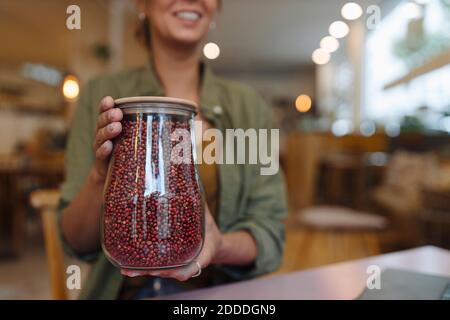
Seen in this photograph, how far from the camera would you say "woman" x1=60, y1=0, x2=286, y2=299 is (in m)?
0.46

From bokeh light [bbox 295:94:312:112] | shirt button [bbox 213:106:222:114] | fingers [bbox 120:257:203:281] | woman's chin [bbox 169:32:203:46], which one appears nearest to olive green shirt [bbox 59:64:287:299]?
shirt button [bbox 213:106:222:114]

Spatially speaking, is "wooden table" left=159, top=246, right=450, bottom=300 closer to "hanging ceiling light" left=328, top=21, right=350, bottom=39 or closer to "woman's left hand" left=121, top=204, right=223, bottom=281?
"woman's left hand" left=121, top=204, right=223, bottom=281

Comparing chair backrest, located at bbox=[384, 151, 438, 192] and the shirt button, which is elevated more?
the shirt button

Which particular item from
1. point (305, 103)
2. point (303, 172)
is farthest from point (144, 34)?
point (305, 103)

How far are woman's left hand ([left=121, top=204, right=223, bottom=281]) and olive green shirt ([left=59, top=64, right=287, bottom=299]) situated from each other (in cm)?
13

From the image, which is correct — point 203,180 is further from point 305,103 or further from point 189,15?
point 305,103

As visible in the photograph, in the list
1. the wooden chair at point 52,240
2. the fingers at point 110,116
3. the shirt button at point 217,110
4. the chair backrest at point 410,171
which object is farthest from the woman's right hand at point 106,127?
the chair backrest at point 410,171

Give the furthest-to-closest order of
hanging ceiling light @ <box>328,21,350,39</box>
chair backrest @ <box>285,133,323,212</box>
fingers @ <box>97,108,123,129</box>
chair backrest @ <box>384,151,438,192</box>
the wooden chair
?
chair backrest @ <box>384,151,438,192</box> < chair backrest @ <box>285,133,323,212</box> < the wooden chair < hanging ceiling light @ <box>328,21,350,39</box> < fingers @ <box>97,108,123,129</box>

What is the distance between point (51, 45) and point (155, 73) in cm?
733

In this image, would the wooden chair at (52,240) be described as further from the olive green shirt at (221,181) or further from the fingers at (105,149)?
the fingers at (105,149)

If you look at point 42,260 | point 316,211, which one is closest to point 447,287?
point 316,211

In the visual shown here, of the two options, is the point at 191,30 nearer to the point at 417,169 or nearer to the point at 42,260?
the point at 42,260

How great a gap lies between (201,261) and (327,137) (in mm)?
4487

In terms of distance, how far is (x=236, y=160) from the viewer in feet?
1.65
